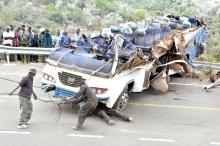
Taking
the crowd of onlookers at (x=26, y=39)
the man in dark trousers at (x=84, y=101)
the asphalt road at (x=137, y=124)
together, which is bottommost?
the asphalt road at (x=137, y=124)

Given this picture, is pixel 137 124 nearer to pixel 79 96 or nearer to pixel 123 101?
pixel 123 101

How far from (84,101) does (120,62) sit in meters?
1.90

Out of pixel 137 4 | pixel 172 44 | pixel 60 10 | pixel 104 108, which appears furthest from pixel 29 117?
pixel 137 4

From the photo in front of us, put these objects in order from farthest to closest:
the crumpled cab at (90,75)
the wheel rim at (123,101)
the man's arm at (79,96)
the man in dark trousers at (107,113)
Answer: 1. the wheel rim at (123,101)
2. the man in dark trousers at (107,113)
3. the crumpled cab at (90,75)
4. the man's arm at (79,96)

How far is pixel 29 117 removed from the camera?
12477mm

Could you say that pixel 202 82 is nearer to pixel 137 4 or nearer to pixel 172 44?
pixel 172 44

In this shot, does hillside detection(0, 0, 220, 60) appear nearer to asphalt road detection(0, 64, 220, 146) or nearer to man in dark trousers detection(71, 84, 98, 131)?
asphalt road detection(0, 64, 220, 146)

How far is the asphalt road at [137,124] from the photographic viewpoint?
463 inches

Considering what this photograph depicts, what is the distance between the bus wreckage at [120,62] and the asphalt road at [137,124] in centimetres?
55

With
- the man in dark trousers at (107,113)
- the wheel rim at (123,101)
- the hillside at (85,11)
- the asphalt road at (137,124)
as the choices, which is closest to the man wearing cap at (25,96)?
the asphalt road at (137,124)

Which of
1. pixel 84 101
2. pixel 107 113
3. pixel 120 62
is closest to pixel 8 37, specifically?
pixel 120 62

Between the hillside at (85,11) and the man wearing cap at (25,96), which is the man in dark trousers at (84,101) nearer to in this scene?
Result: the man wearing cap at (25,96)

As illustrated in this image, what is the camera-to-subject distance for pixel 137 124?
1317 centimetres

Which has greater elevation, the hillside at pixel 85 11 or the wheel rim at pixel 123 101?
the hillside at pixel 85 11
